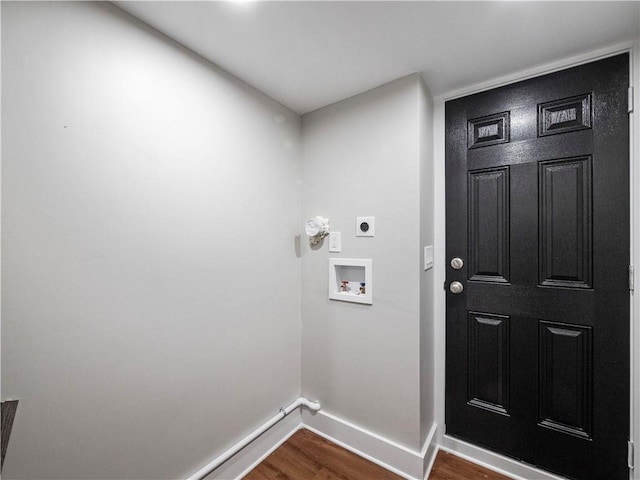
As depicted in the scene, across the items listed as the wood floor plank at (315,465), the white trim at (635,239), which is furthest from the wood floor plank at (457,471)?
the white trim at (635,239)

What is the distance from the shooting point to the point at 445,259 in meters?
1.75

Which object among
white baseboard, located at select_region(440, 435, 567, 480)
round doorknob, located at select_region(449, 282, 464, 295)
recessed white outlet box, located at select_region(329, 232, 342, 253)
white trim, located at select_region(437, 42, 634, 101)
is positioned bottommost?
white baseboard, located at select_region(440, 435, 567, 480)

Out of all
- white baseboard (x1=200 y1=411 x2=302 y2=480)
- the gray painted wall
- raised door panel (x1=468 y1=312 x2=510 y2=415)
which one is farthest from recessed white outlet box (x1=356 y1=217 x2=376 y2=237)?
white baseboard (x1=200 y1=411 x2=302 y2=480)

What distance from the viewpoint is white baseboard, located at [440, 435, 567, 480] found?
4.81 ft

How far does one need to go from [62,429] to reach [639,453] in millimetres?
2368

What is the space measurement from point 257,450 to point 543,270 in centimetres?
187

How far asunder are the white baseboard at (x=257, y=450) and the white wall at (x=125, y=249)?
0.37 feet

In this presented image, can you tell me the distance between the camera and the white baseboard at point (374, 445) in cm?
153

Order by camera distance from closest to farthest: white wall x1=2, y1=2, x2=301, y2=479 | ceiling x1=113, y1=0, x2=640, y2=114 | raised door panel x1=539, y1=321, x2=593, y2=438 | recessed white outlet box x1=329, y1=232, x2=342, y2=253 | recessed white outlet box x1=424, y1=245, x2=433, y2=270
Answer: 1. white wall x1=2, y1=2, x2=301, y2=479
2. ceiling x1=113, y1=0, x2=640, y2=114
3. raised door panel x1=539, y1=321, x2=593, y2=438
4. recessed white outlet box x1=424, y1=245, x2=433, y2=270
5. recessed white outlet box x1=329, y1=232, x2=342, y2=253

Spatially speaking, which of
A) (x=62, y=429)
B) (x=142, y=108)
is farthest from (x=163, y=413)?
(x=142, y=108)

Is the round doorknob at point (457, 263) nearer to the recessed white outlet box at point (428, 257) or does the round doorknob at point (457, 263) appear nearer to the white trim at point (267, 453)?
the recessed white outlet box at point (428, 257)

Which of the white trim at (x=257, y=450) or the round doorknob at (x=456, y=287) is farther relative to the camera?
the round doorknob at (x=456, y=287)

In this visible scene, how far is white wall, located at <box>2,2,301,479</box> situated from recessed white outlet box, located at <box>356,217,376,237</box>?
58 centimetres

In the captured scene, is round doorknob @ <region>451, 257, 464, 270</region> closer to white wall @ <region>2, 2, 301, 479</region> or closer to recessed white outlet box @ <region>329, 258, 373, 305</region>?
recessed white outlet box @ <region>329, 258, 373, 305</region>
